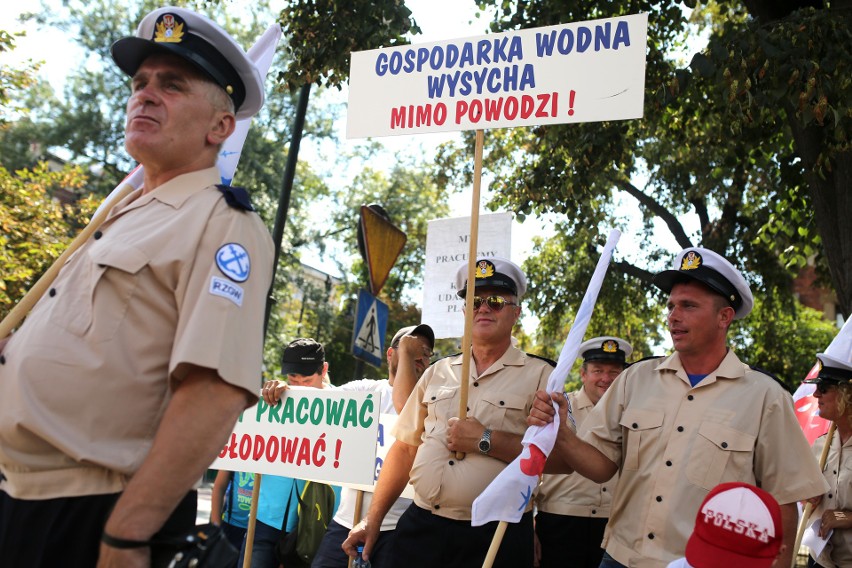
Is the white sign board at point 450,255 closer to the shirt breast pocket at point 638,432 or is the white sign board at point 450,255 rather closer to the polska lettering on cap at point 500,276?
the polska lettering on cap at point 500,276

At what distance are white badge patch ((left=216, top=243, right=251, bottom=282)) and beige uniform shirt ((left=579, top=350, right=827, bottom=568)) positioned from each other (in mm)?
2475

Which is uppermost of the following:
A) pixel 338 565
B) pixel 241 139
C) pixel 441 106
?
pixel 441 106

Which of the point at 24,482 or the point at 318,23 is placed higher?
the point at 318,23

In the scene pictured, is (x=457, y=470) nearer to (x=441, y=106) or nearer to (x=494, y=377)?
(x=494, y=377)

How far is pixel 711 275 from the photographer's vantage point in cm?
446

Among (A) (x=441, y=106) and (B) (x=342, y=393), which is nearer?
(A) (x=441, y=106)

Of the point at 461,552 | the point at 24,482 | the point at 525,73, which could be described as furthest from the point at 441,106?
the point at 24,482

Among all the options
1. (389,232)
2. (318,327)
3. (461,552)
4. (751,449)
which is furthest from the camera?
(318,327)

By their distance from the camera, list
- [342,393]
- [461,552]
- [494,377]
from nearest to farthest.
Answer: [461,552] → [494,377] → [342,393]

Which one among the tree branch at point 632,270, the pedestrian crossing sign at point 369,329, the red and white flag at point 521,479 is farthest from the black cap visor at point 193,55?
the tree branch at point 632,270

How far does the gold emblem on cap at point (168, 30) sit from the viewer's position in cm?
273

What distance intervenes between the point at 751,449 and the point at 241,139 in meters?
2.60

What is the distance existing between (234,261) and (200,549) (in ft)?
2.31

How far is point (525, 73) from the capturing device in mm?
5004
